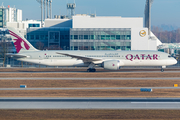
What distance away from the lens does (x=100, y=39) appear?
93.6 metres

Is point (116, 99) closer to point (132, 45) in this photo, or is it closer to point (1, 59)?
point (1, 59)

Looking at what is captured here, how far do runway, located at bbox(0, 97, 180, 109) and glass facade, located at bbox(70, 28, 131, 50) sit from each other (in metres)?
66.8

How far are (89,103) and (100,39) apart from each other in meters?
70.5

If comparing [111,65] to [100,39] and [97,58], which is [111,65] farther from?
[100,39]

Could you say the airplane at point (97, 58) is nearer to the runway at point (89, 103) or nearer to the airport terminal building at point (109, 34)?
the runway at point (89, 103)

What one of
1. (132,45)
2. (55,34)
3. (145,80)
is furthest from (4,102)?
(55,34)

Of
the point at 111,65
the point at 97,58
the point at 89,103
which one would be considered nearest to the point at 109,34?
the point at 97,58

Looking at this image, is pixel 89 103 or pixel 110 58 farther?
pixel 110 58

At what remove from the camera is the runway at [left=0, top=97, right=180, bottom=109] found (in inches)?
890

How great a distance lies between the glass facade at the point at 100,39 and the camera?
92625 millimetres

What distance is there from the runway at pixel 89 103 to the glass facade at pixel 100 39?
6676cm

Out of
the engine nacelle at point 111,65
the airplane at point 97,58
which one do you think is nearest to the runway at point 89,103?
the engine nacelle at point 111,65

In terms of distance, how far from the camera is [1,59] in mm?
72625

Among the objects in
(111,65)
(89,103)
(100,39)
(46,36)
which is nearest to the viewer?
(89,103)
